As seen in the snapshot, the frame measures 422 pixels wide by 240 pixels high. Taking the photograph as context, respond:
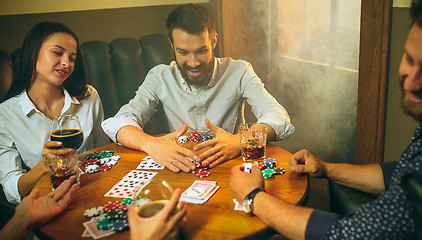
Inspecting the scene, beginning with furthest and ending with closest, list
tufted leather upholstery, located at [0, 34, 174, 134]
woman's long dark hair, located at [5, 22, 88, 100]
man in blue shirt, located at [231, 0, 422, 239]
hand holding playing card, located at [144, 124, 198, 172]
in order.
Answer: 1. tufted leather upholstery, located at [0, 34, 174, 134]
2. woman's long dark hair, located at [5, 22, 88, 100]
3. hand holding playing card, located at [144, 124, 198, 172]
4. man in blue shirt, located at [231, 0, 422, 239]

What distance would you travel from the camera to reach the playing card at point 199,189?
3.93 ft

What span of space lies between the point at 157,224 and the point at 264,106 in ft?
4.30

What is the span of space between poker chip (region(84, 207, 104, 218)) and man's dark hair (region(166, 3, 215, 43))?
1352mm

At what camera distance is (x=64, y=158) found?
1326 mm

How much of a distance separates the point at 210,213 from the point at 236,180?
17 centimetres

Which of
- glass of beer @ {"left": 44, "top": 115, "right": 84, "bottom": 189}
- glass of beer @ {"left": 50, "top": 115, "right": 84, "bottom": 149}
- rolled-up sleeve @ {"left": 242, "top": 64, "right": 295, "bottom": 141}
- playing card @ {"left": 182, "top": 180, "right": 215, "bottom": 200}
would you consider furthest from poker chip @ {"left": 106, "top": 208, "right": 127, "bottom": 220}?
rolled-up sleeve @ {"left": 242, "top": 64, "right": 295, "bottom": 141}

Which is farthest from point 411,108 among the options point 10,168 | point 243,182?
point 10,168

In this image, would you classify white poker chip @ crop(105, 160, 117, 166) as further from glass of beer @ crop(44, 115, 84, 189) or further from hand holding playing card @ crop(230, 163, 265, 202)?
hand holding playing card @ crop(230, 163, 265, 202)

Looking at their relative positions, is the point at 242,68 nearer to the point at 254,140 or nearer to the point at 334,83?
the point at 334,83

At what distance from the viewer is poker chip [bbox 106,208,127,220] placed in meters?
1.05

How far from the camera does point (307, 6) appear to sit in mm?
2008

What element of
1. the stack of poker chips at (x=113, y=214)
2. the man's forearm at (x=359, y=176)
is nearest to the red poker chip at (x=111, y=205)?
the stack of poker chips at (x=113, y=214)

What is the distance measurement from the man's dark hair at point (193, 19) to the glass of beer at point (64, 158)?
3.39ft

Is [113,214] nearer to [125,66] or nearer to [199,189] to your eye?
[199,189]
